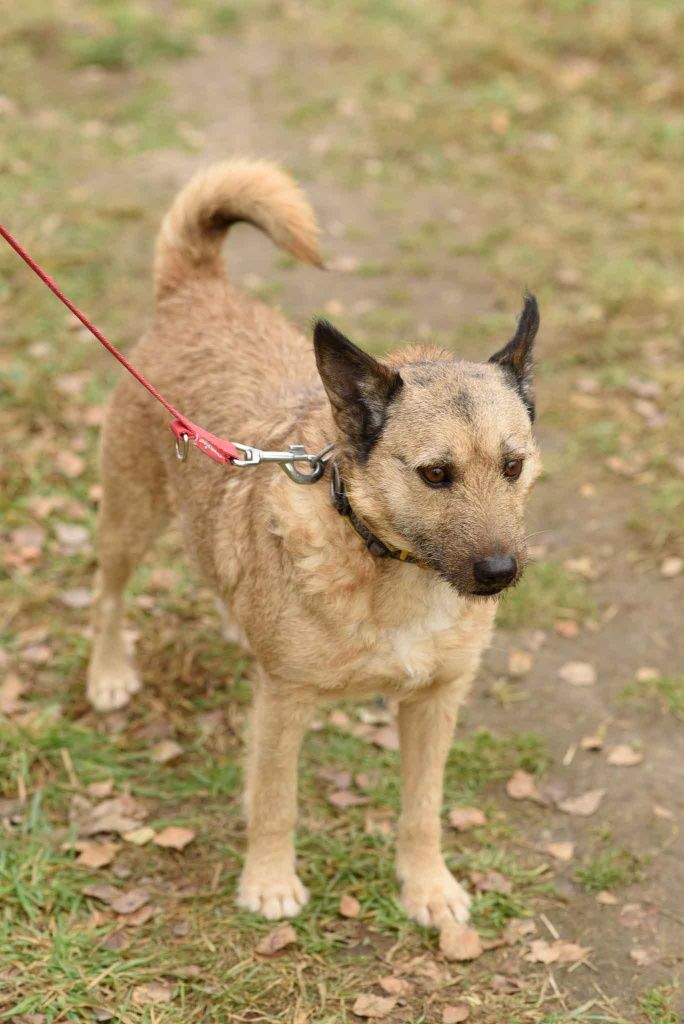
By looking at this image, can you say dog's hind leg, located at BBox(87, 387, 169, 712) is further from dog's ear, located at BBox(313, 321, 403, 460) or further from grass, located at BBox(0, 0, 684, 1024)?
dog's ear, located at BBox(313, 321, 403, 460)

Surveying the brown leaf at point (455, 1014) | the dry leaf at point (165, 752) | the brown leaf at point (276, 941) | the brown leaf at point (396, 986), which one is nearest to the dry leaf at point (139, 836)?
the dry leaf at point (165, 752)

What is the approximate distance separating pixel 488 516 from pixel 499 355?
25.5 inches

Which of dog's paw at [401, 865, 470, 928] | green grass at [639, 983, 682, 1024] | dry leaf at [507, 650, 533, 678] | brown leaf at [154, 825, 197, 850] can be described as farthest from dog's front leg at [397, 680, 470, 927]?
dry leaf at [507, 650, 533, 678]

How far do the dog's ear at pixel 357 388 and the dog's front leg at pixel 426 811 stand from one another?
3.38ft

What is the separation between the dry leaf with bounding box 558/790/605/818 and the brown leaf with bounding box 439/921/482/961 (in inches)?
29.7

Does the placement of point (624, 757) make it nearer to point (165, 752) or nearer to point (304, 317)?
point (165, 752)

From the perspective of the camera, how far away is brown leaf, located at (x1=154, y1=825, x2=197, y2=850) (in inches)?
170

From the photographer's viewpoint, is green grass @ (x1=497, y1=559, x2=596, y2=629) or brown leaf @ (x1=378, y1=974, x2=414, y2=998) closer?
brown leaf @ (x1=378, y1=974, x2=414, y2=998)

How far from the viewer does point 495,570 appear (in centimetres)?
305

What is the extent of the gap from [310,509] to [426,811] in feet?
4.12

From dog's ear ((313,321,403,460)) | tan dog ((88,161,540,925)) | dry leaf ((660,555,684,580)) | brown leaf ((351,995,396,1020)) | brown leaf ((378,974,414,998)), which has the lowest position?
dry leaf ((660,555,684,580))

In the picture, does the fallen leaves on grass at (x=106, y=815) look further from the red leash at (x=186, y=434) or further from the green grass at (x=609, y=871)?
the green grass at (x=609, y=871)

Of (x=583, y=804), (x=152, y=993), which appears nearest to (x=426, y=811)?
(x=583, y=804)

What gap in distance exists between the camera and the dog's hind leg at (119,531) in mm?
4648
